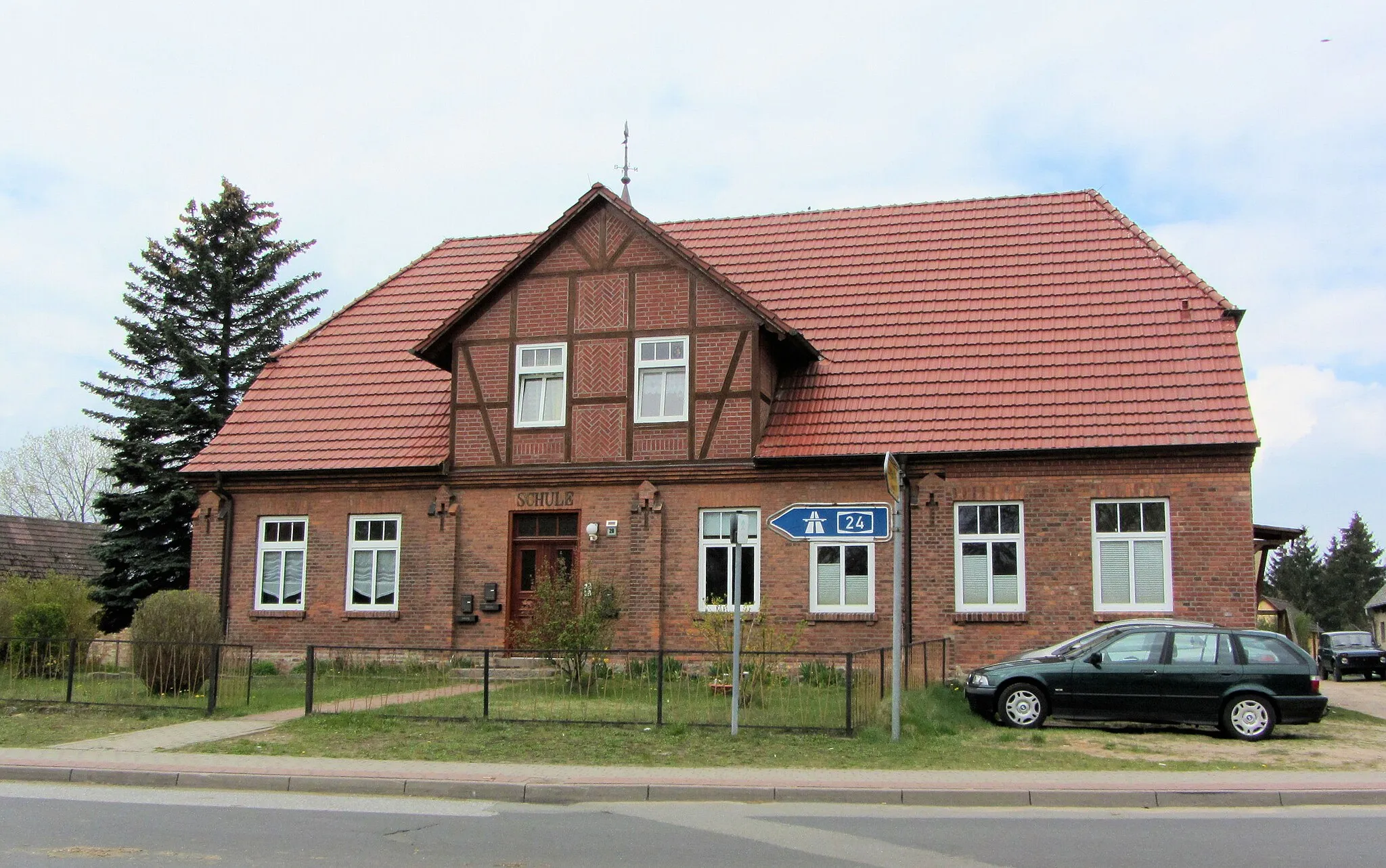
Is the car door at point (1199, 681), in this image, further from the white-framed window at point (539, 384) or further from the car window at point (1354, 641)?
the car window at point (1354, 641)

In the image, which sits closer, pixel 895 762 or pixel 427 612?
pixel 895 762

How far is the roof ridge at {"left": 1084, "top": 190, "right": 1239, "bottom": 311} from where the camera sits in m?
21.4

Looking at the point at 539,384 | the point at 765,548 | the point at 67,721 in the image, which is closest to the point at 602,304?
the point at 539,384

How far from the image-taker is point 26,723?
1534 centimetres

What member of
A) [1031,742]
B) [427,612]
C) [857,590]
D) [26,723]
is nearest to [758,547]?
[857,590]

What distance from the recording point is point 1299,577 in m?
85.8

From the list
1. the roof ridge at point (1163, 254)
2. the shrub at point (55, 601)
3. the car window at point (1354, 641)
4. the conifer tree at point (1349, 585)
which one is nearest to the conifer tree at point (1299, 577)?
the conifer tree at point (1349, 585)

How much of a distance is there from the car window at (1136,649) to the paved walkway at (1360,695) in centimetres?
348

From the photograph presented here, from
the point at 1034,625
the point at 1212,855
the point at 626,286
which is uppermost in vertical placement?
the point at 626,286

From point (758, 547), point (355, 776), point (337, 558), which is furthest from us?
point (337, 558)

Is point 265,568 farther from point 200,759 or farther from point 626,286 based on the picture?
point 200,759

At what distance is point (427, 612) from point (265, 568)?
12.2 ft

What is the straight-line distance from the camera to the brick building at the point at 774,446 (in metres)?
19.5

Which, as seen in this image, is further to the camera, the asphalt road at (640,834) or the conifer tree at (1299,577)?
the conifer tree at (1299,577)
